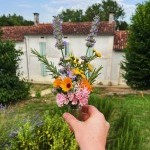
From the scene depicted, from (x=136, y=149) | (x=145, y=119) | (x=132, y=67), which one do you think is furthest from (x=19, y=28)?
(x=136, y=149)

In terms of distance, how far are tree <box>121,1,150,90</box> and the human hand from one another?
68.0ft

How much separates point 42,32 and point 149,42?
43.5 feet

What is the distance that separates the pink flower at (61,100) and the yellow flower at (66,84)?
0.07 m

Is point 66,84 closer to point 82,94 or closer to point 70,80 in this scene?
point 70,80

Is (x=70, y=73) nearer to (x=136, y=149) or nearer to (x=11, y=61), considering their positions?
(x=136, y=149)

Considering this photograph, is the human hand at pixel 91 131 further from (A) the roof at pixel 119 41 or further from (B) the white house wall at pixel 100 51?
(A) the roof at pixel 119 41

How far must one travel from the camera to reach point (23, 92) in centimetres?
1550

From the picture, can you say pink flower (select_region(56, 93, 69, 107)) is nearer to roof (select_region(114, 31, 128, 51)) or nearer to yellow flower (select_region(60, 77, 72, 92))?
yellow flower (select_region(60, 77, 72, 92))

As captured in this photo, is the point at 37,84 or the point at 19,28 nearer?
the point at 37,84

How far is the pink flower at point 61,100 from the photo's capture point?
8.44 feet

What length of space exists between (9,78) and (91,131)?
1372 centimetres

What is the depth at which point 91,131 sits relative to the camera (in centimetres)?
155

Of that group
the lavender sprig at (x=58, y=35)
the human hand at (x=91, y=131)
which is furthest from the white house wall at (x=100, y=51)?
the human hand at (x=91, y=131)

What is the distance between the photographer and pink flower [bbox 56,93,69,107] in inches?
101
